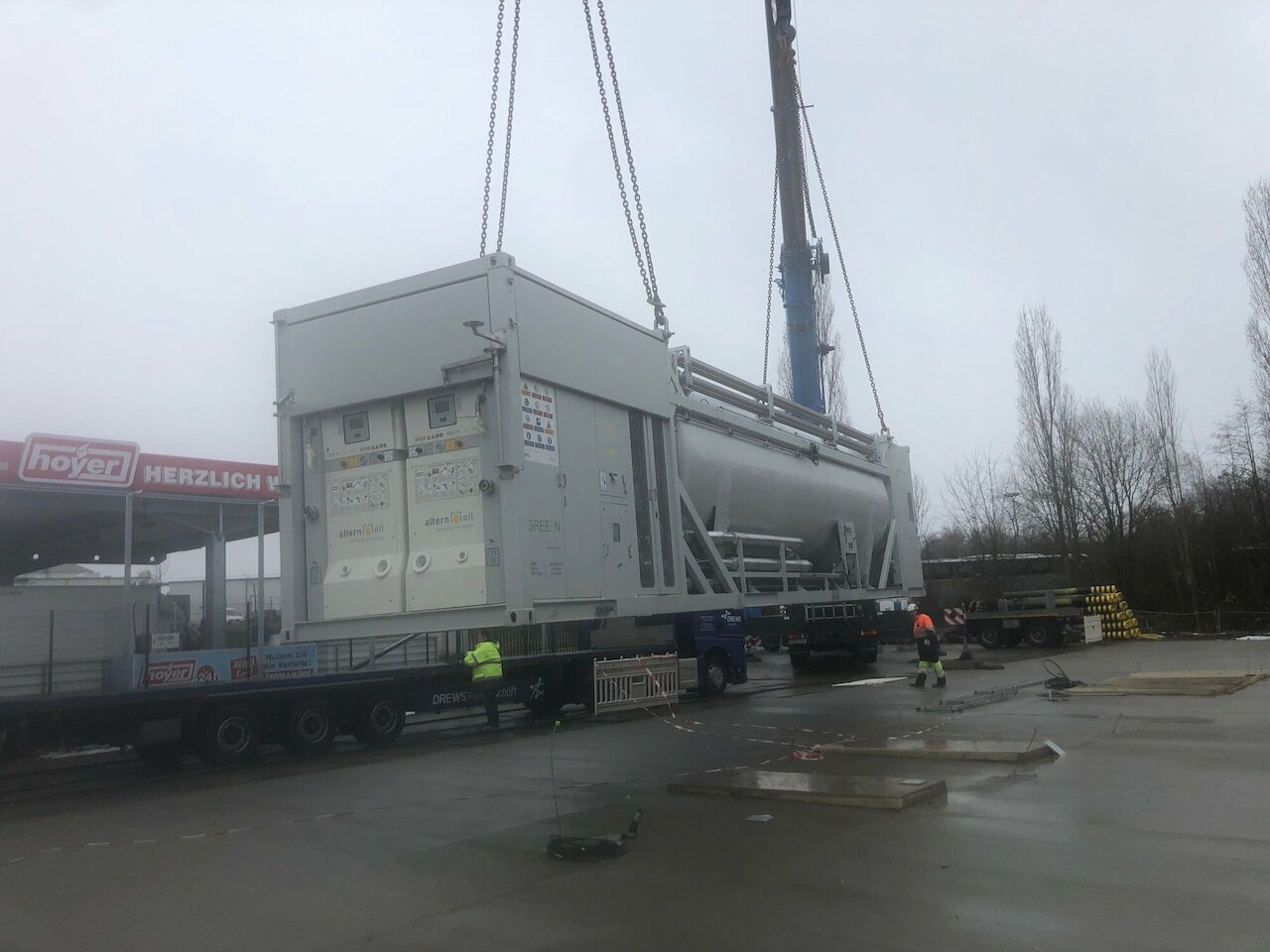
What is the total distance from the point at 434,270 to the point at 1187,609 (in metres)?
37.0

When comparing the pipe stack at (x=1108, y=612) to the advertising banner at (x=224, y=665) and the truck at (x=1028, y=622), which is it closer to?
the truck at (x=1028, y=622)

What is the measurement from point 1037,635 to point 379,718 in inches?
877

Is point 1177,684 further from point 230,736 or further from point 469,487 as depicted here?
point 230,736

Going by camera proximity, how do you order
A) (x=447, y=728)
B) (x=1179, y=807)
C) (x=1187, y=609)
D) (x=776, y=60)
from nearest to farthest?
(x=1179, y=807) → (x=447, y=728) → (x=776, y=60) → (x=1187, y=609)

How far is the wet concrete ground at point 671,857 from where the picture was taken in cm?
461

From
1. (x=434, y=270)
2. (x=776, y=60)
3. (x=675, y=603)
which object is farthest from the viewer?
(x=776, y=60)

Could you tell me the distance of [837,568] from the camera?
623 inches

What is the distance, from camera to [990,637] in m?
30.2

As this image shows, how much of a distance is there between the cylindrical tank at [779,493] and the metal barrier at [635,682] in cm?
305

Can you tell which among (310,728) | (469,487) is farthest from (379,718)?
(469,487)

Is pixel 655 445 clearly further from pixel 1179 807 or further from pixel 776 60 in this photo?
pixel 776 60

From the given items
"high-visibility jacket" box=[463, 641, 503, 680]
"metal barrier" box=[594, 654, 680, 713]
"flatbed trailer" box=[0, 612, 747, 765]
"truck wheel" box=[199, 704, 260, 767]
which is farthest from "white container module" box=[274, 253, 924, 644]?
"metal barrier" box=[594, 654, 680, 713]

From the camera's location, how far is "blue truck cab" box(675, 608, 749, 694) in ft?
56.3

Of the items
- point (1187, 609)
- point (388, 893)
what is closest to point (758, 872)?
point (388, 893)
